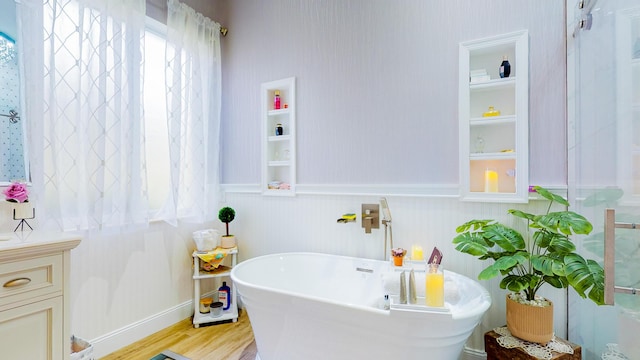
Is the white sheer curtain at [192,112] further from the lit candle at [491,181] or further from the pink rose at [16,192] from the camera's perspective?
the lit candle at [491,181]

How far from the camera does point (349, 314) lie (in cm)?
142

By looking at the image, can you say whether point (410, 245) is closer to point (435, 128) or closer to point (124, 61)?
point (435, 128)

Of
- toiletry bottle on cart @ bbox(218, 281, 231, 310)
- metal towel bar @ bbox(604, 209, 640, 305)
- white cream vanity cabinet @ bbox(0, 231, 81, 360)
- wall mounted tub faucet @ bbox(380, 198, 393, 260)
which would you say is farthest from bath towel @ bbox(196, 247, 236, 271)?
metal towel bar @ bbox(604, 209, 640, 305)

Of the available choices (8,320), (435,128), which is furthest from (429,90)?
(8,320)

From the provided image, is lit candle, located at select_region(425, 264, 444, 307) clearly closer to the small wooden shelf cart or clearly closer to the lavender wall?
the lavender wall

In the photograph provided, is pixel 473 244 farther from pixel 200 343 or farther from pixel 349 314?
pixel 200 343

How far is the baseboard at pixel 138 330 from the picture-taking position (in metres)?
1.94

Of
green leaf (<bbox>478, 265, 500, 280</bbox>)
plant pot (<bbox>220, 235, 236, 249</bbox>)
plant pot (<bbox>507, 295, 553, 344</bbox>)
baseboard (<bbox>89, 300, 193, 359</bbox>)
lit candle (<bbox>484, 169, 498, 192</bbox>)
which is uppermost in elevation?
lit candle (<bbox>484, 169, 498, 192</bbox>)

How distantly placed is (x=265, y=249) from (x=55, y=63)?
77.6 inches

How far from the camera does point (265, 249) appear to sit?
8.73ft

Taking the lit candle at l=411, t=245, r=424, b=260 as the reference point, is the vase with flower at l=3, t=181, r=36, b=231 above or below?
above

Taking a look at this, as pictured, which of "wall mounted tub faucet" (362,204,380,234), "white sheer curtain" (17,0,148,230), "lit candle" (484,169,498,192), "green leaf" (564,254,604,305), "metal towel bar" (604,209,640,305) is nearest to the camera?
"metal towel bar" (604,209,640,305)

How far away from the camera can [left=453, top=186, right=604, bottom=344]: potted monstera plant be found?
125cm

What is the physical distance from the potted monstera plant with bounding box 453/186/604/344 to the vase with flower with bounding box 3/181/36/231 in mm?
2309
